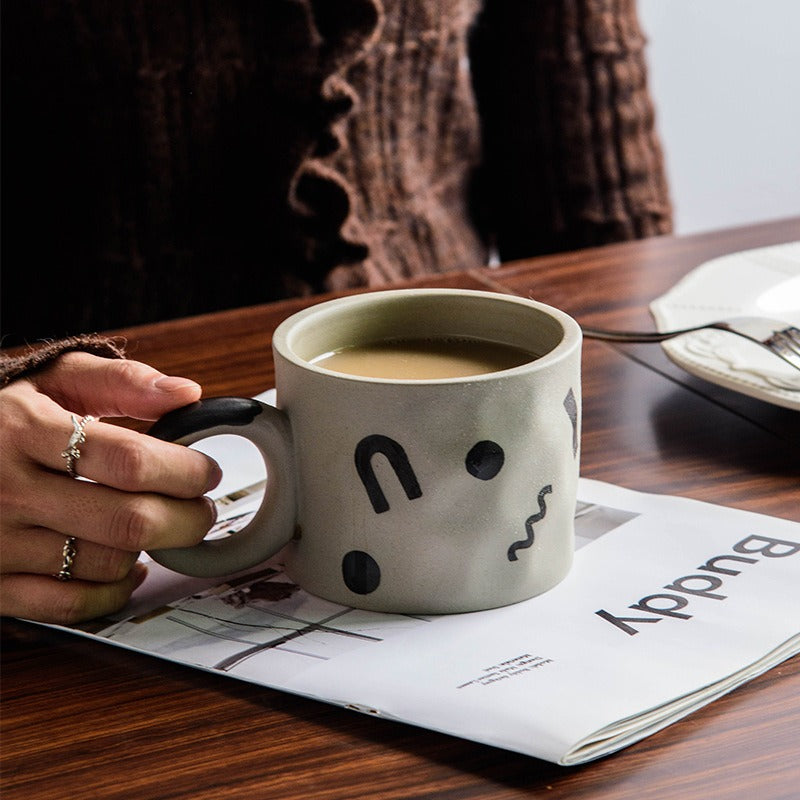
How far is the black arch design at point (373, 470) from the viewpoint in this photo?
0.39 meters

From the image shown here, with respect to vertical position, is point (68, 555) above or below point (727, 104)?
below

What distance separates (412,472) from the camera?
0.39m

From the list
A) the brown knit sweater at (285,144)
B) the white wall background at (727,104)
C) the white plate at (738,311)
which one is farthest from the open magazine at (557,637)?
the white wall background at (727,104)

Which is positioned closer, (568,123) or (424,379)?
(424,379)

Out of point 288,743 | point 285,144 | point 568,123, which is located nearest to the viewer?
point 288,743

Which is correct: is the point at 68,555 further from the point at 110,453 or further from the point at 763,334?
the point at 763,334

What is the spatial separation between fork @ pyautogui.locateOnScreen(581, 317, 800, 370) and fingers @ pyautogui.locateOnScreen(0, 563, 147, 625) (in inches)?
13.3

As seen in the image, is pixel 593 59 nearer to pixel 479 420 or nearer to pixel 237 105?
pixel 237 105

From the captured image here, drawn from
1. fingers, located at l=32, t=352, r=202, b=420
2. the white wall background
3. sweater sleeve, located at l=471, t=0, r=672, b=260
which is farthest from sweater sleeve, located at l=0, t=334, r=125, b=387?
the white wall background

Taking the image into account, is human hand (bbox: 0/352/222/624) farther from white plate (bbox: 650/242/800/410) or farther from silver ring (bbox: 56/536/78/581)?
white plate (bbox: 650/242/800/410)

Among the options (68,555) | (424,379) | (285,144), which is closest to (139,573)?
(68,555)

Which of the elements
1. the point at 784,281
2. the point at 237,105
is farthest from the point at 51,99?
the point at 784,281

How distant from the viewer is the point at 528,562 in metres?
0.41

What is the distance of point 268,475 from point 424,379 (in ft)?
0.23
